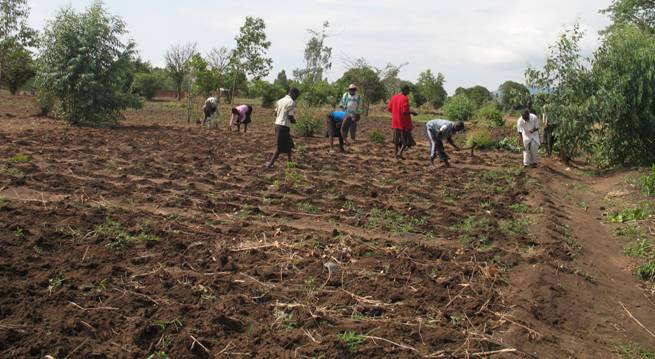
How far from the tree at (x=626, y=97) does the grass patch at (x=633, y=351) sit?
8.50m

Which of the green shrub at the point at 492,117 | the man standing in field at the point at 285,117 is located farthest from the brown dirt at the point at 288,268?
the green shrub at the point at 492,117

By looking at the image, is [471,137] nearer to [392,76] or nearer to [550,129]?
[550,129]

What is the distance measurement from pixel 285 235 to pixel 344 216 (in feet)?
3.98

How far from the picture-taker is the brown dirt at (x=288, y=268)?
3.75 m

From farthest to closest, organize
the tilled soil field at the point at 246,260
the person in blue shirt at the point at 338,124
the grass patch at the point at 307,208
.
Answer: the person in blue shirt at the point at 338,124 → the grass patch at the point at 307,208 → the tilled soil field at the point at 246,260

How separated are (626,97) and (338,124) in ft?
19.5

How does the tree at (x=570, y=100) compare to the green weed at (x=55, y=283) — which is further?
the tree at (x=570, y=100)

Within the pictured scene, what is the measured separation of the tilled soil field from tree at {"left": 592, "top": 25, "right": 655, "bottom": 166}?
379cm

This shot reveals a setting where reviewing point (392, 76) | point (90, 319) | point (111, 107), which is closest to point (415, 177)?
point (90, 319)

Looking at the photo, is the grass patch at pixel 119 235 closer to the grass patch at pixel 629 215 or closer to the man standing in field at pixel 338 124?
the grass patch at pixel 629 215

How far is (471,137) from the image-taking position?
1563 cm

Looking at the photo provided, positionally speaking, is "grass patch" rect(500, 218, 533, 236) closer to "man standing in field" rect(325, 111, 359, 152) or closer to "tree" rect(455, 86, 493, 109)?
"man standing in field" rect(325, 111, 359, 152)

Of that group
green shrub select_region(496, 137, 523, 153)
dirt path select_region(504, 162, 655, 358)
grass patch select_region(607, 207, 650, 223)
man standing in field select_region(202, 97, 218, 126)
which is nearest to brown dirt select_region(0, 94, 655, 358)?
dirt path select_region(504, 162, 655, 358)

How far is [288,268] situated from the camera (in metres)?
5.10
